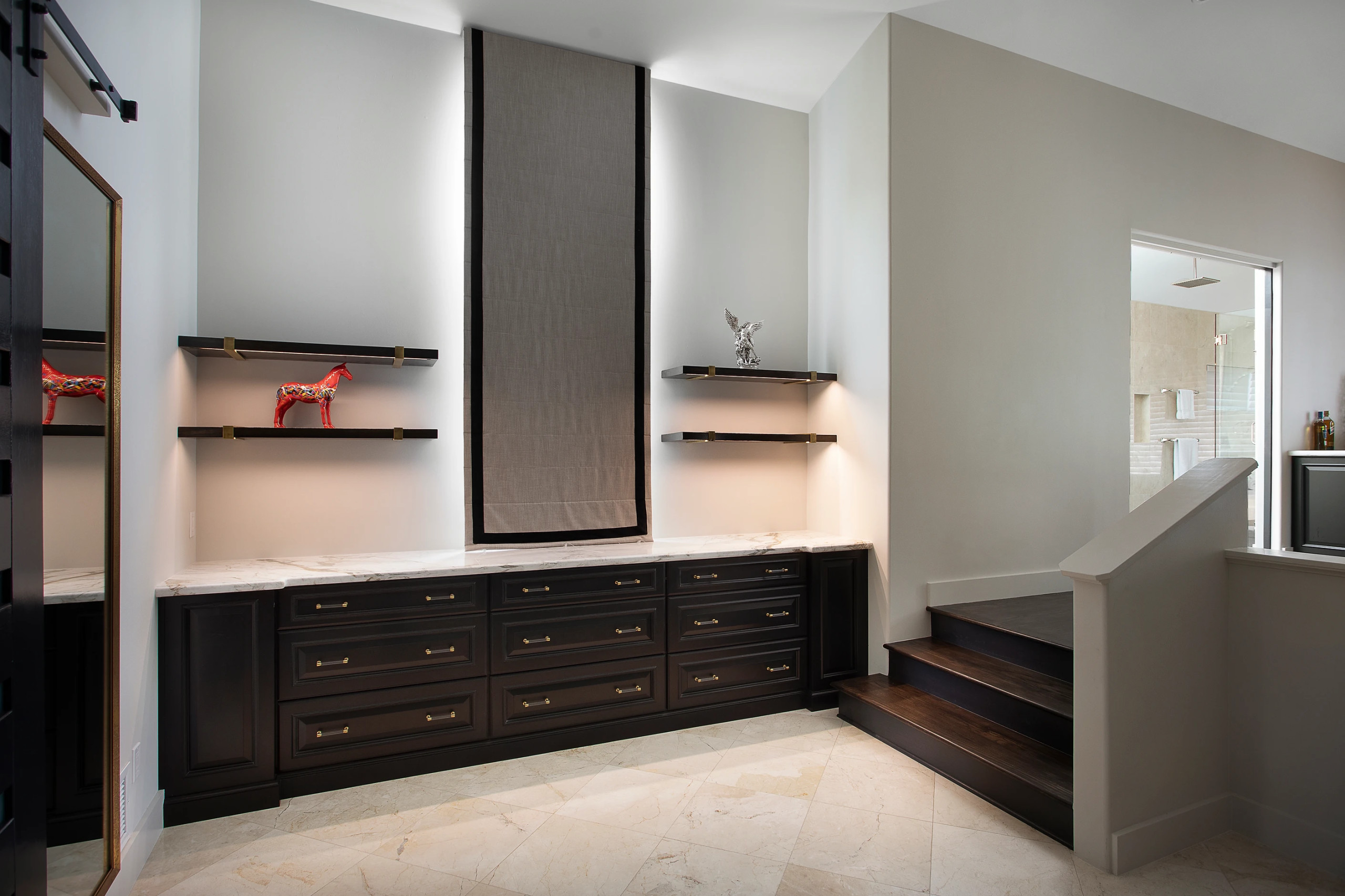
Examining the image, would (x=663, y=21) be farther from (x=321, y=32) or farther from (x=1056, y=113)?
(x=1056, y=113)

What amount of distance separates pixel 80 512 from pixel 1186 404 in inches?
237

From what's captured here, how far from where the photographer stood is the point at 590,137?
3588 mm

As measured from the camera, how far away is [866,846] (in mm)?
2279

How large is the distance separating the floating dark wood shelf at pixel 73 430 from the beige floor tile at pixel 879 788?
2640mm

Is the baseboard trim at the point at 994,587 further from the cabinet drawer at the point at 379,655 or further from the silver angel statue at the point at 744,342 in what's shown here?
the cabinet drawer at the point at 379,655

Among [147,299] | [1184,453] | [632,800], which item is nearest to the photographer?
[147,299]

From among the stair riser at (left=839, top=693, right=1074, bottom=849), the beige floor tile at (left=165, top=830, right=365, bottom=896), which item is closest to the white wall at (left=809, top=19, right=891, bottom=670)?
the stair riser at (left=839, top=693, right=1074, bottom=849)

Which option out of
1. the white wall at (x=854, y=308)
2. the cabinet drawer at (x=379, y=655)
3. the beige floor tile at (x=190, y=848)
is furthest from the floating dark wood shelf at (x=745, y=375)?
the beige floor tile at (x=190, y=848)

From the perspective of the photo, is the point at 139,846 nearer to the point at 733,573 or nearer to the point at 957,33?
the point at 733,573

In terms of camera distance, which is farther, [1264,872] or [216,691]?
[216,691]

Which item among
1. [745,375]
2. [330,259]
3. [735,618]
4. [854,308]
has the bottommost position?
[735,618]

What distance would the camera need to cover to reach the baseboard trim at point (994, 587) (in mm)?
3559

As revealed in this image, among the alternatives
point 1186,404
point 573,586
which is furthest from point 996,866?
point 1186,404

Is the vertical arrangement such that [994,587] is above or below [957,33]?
below
